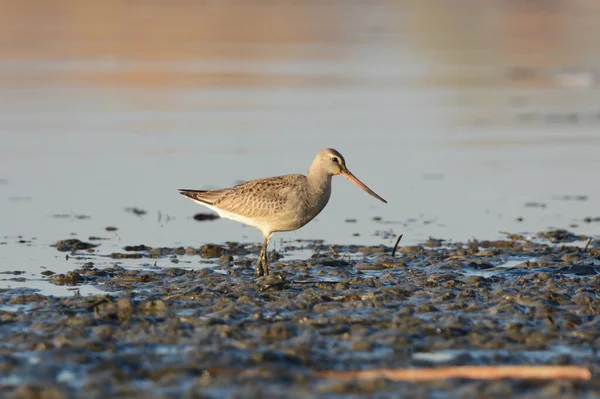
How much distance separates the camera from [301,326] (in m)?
8.13

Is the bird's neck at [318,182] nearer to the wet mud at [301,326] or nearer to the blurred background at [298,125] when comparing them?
the wet mud at [301,326]

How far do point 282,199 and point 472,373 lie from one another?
3.93 meters

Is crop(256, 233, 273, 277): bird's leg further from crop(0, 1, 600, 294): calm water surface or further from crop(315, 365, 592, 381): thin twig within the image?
crop(315, 365, 592, 381): thin twig

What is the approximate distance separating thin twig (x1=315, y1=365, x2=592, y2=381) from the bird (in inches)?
134

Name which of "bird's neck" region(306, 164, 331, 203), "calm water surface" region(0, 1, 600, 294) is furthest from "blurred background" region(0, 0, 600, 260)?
"bird's neck" region(306, 164, 331, 203)

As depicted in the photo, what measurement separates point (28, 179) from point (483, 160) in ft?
22.0

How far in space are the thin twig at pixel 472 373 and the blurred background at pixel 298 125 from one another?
5.05 meters

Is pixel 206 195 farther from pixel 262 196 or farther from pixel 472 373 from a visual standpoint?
pixel 472 373

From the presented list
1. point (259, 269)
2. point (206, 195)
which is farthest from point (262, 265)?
point (206, 195)

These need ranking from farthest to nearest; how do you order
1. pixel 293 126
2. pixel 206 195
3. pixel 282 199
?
1. pixel 293 126
2. pixel 206 195
3. pixel 282 199

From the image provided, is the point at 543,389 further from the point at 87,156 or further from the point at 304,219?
the point at 87,156

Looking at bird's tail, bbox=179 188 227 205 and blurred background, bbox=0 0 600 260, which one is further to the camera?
blurred background, bbox=0 0 600 260

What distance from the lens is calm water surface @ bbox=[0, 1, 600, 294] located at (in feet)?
43.9

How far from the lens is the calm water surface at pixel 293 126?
13.4 m
